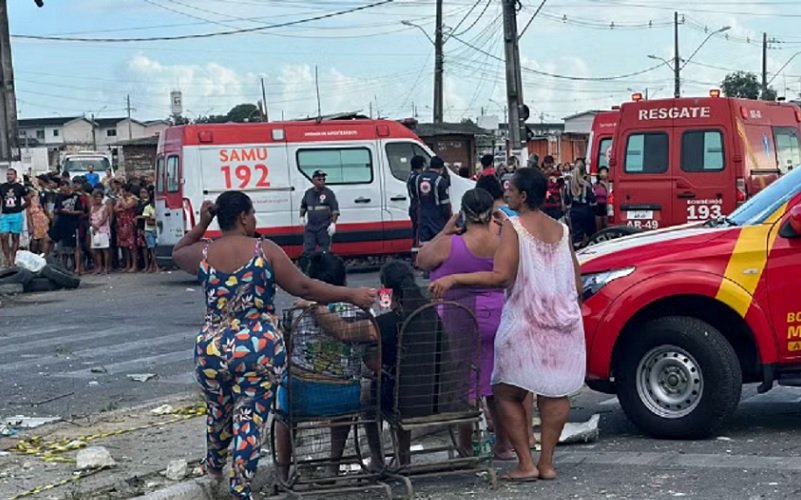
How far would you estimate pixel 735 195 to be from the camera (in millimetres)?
17625

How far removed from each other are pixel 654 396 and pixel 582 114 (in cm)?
7874

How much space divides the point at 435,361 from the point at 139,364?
6.00 m

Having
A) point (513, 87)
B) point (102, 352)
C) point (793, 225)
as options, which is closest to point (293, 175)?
point (513, 87)

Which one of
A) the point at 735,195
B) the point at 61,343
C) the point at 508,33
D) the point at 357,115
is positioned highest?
the point at 508,33

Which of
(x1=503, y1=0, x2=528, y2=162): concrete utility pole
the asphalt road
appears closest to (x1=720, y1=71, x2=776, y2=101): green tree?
(x1=503, y1=0, x2=528, y2=162): concrete utility pole

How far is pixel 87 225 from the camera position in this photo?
79.1 feet

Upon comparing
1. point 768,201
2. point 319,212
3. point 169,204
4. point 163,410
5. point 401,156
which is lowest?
point 163,410

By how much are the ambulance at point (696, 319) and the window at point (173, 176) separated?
1379cm

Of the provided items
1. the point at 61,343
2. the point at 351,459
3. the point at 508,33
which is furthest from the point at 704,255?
the point at 508,33

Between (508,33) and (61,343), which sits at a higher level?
(508,33)

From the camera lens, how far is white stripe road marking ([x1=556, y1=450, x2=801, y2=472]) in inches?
310

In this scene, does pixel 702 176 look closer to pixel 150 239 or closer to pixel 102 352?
pixel 102 352

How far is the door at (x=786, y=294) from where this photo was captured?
8453 millimetres

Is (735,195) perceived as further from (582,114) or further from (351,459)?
(582,114)
